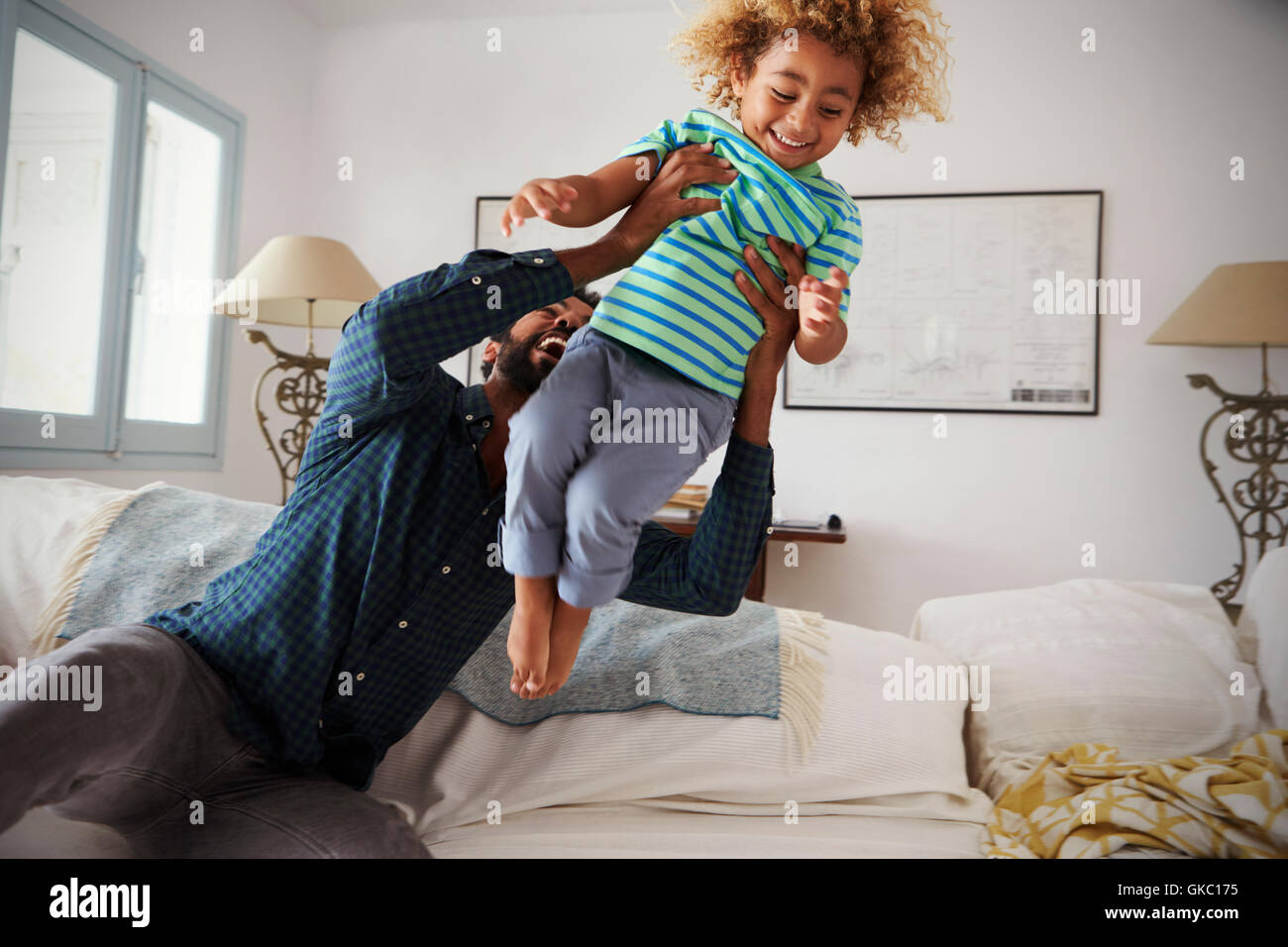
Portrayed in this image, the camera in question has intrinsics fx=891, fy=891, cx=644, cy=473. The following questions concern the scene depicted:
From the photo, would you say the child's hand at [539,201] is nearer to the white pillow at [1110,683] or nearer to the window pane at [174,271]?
the white pillow at [1110,683]

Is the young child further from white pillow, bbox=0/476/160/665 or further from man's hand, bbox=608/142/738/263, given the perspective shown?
white pillow, bbox=0/476/160/665

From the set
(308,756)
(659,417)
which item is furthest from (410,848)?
(659,417)

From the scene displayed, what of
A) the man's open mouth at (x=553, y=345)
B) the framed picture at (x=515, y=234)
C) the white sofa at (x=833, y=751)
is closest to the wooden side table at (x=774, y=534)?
the framed picture at (x=515, y=234)

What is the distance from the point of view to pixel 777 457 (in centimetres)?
333

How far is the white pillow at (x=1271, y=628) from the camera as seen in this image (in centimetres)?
136

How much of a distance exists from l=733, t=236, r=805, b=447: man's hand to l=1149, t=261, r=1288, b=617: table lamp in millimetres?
2336

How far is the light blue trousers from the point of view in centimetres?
93

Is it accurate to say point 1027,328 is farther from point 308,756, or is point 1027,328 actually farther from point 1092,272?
point 308,756

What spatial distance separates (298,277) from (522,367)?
1817mm

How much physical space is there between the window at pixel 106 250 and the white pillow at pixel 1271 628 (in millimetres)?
3026

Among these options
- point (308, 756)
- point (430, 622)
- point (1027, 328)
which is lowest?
point (308, 756)

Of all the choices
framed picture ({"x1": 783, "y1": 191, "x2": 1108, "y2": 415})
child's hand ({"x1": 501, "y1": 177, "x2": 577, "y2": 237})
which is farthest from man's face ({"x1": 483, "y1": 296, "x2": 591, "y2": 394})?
framed picture ({"x1": 783, "y1": 191, "x2": 1108, "y2": 415})

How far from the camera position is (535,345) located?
49.1 inches

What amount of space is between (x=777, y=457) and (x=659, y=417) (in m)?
2.43
